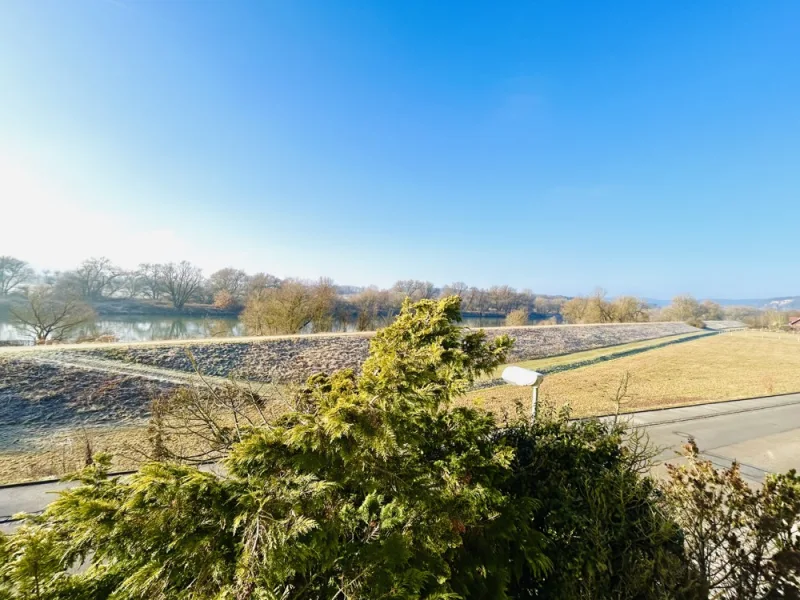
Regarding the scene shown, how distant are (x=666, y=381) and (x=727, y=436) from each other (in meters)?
9.91

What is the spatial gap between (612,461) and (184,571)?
3.78 metres

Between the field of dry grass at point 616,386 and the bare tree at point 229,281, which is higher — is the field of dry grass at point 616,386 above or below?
below

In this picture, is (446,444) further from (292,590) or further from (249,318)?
(249,318)

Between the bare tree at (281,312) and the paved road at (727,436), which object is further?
the bare tree at (281,312)

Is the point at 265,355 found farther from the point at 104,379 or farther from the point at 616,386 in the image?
the point at 616,386

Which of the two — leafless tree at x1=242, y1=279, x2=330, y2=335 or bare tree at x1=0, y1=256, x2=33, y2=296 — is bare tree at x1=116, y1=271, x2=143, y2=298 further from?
leafless tree at x1=242, y1=279, x2=330, y2=335

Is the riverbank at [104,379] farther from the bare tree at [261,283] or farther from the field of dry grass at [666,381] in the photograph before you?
the bare tree at [261,283]

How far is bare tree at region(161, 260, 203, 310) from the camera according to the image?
4550 cm

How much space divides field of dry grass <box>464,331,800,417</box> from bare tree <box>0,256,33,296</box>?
43695mm

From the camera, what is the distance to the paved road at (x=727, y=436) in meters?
6.43

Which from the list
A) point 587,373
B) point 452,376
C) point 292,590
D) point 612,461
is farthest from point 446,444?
point 587,373

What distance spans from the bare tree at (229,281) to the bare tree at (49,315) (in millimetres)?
21718

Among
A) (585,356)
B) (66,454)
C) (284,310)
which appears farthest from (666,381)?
(284,310)

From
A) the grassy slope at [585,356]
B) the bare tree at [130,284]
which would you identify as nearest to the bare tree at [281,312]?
the grassy slope at [585,356]
